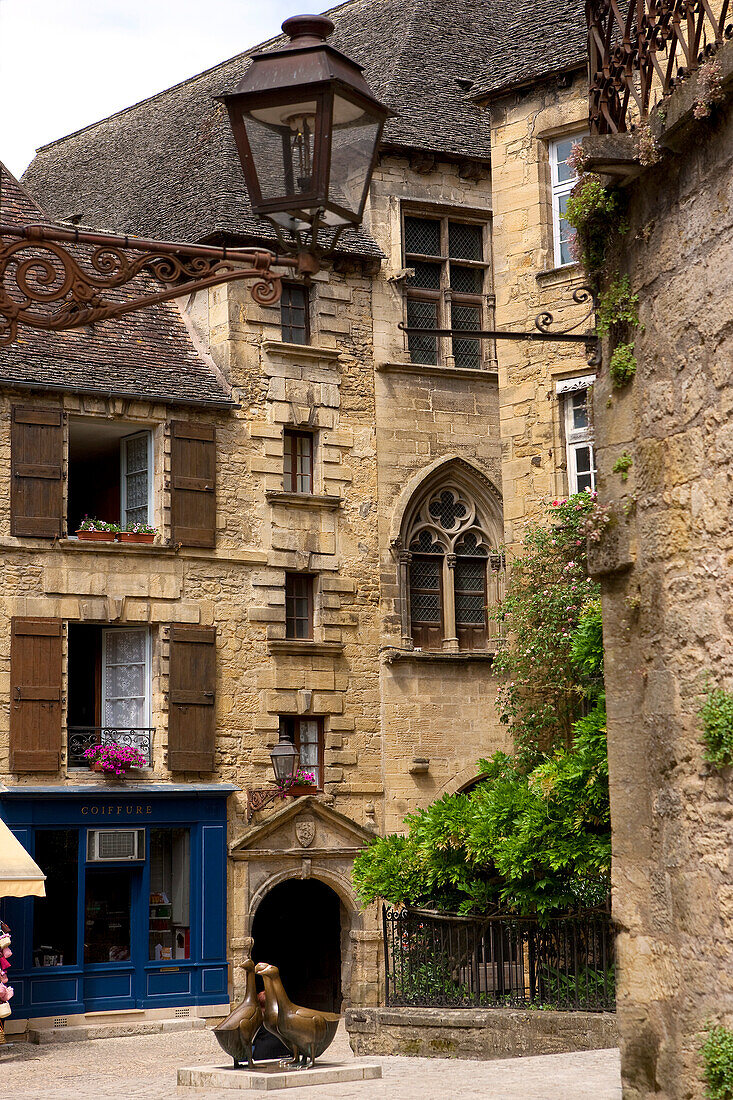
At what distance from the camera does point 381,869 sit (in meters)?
15.3

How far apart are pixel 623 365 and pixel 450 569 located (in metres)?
16.2

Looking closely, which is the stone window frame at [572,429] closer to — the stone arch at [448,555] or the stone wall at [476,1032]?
the stone arch at [448,555]

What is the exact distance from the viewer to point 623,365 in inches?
293

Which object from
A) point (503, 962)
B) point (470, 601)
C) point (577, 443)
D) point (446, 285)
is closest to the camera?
point (503, 962)

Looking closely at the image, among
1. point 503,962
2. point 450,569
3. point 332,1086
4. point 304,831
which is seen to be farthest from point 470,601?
point 332,1086

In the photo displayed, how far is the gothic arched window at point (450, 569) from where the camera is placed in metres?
→ 23.4

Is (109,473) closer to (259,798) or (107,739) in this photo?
(107,739)

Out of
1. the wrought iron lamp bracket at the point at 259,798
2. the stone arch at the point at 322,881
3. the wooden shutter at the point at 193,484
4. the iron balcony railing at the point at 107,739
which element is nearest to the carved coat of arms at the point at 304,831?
the stone arch at the point at 322,881

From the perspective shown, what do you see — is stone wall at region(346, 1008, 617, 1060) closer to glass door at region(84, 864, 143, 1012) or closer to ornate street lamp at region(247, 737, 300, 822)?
glass door at region(84, 864, 143, 1012)

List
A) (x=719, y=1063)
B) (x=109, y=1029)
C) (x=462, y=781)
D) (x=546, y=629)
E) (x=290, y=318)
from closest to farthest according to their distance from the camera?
(x=719, y=1063) → (x=546, y=629) → (x=109, y=1029) → (x=462, y=781) → (x=290, y=318)

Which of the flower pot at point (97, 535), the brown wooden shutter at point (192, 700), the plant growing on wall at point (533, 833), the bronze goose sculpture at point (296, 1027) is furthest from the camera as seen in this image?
the flower pot at point (97, 535)

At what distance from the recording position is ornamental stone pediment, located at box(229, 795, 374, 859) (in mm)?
21344

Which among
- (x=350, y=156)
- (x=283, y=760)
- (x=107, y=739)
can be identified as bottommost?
(x=283, y=760)

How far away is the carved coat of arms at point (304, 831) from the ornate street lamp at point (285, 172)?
51.2ft
